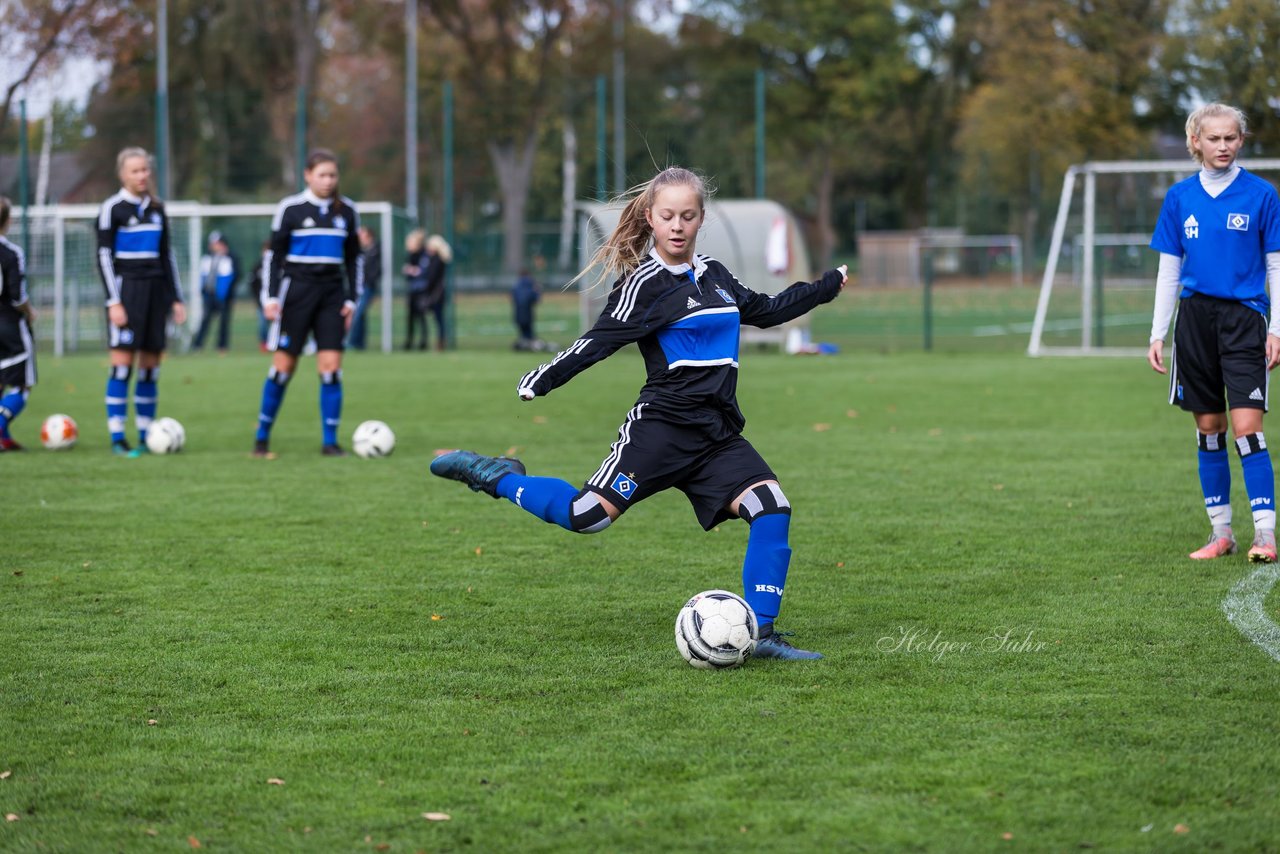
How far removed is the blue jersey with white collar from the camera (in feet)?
20.5

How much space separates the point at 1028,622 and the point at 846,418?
25.4ft

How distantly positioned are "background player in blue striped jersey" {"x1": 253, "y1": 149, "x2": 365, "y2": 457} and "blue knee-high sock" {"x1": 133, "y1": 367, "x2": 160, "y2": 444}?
1083 millimetres

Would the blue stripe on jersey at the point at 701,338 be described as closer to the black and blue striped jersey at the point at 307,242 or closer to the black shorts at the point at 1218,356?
the black shorts at the point at 1218,356

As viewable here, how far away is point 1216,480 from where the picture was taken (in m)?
6.56

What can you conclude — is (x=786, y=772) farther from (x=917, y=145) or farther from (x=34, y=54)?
(x=917, y=145)

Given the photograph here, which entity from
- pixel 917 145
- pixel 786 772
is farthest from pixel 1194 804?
pixel 917 145

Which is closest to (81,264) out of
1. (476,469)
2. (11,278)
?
(11,278)

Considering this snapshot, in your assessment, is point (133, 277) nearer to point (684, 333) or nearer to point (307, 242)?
point (307, 242)

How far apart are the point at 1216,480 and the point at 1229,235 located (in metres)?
1.08

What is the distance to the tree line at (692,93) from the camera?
2756 centimetres

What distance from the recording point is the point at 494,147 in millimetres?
28094

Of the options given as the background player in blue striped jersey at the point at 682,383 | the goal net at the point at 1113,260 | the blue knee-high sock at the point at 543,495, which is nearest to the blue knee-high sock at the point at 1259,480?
the background player in blue striped jersey at the point at 682,383

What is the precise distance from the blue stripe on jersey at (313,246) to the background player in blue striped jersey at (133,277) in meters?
0.93

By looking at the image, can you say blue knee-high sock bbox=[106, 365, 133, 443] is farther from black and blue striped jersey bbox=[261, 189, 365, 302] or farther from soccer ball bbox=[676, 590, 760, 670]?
soccer ball bbox=[676, 590, 760, 670]
